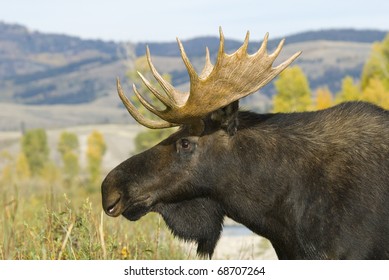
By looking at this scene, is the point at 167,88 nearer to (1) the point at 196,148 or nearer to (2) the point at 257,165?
(1) the point at 196,148

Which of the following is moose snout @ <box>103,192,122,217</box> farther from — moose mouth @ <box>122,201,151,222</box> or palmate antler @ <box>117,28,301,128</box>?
palmate antler @ <box>117,28,301,128</box>

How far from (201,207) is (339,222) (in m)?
1.29

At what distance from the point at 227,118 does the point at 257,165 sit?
47 centimetres

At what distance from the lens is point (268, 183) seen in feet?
22.7

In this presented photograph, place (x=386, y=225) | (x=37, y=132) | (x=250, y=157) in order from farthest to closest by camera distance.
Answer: (x=37, y=132), (x=250, y=157), (x=386, y=225)

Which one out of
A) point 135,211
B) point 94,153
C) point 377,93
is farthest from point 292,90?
point 135,211

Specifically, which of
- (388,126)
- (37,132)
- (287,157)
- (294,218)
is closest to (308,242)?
(294,218)

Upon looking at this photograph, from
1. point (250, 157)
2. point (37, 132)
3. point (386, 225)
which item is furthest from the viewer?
point (37, 132)

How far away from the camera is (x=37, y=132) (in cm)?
17038

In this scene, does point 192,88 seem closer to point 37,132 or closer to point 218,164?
point 218,164

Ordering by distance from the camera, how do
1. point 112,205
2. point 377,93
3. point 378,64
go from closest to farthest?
1. point 112,205
2. point 377,93
3. point 378,64

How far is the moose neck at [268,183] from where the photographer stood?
6867mm

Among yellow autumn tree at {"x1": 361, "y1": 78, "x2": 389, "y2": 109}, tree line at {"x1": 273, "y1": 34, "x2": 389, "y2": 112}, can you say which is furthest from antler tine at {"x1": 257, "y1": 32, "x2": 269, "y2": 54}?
yellow autumn tree at {"x1": 361, "y1": 78, "x2": 389, "y2": 109}
